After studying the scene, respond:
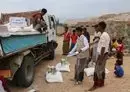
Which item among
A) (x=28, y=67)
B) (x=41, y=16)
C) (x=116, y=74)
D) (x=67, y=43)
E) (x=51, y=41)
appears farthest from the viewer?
(x=67, y=43)

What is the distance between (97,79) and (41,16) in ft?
14.6

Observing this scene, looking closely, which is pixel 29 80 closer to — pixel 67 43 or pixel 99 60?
pixel 99 60

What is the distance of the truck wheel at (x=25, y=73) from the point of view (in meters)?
9.78

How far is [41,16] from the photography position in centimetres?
1323

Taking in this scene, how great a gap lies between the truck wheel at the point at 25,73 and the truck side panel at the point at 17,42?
424 mm

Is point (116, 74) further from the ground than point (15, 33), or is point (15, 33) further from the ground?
point (15, 33)

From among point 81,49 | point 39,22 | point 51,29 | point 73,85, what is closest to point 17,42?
point 81,49

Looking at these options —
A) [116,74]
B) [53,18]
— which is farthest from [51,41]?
[116,74]

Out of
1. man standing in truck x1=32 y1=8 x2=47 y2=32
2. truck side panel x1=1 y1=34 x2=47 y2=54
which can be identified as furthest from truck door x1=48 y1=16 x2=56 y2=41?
truck side panel x1=1 y1=34 x2=47 y2=54

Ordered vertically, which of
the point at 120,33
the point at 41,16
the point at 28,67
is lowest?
the point at 120,33

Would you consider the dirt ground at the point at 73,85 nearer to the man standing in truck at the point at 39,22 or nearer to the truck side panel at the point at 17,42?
the truck side panel at the point at 17,42

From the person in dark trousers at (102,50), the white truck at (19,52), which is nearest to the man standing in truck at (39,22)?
the white truck at (19,52)

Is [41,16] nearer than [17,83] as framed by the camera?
No

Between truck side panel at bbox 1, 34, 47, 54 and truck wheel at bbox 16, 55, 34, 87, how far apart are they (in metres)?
0.42
